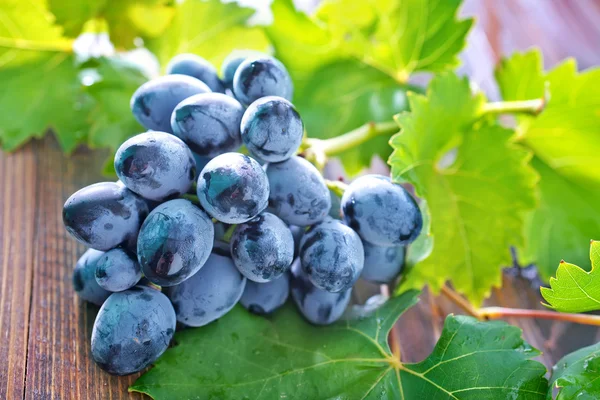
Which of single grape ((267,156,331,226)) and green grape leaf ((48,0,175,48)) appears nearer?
single grape ((267,156,331,226))

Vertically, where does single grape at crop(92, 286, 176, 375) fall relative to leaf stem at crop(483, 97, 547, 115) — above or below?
below

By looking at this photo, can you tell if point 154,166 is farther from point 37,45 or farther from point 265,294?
point 37,45

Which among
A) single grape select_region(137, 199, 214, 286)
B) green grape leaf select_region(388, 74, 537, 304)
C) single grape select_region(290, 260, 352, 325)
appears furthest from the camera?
green grape leaf select_region(388, 74, 537, 304)

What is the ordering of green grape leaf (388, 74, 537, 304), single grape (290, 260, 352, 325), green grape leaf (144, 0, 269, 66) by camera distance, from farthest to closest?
→ green grape leaf (144, 0, 269, 66), green grape leaf (388, 74, 537, 304), single grape (290, 260, 352, 325)

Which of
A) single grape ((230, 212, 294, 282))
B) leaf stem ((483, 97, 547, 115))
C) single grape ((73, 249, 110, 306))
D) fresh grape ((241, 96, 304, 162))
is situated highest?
fresh grape ((241, 96, 304, 162))

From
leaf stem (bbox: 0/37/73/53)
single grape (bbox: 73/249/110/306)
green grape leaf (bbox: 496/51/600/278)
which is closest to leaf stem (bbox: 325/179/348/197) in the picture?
single grape (bbox: 73/249/110/306)

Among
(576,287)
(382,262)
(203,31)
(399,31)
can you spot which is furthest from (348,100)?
(576,287)

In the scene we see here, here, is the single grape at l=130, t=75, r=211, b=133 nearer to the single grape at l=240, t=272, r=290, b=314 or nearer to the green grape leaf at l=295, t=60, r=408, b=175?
the single grape at l=240, t=272, r=290, b=314
